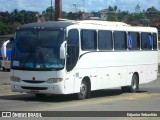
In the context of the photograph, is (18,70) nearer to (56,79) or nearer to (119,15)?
(56,79)

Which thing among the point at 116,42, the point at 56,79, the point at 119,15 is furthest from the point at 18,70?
the point at 119,15

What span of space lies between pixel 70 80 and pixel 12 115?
6.45 meters

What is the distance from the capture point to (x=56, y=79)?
19891 millimetres

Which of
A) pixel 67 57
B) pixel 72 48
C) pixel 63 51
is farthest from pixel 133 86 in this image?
pixel 63 51

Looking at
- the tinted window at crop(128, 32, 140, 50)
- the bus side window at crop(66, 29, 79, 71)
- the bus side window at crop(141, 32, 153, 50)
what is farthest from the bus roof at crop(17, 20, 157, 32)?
the bus side window at crop(141, 32, 153, 50)

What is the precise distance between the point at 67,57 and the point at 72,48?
528 mm

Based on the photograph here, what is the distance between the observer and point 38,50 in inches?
797

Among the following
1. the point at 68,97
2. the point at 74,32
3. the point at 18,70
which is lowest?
the point at 68,97

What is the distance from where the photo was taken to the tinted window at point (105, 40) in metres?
22.9

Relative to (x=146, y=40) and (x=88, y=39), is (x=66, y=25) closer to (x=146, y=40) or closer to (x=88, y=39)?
(x=88, y=39)

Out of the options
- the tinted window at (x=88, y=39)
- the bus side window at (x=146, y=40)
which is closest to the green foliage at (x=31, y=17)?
the bus side window at (x=146, y=40)

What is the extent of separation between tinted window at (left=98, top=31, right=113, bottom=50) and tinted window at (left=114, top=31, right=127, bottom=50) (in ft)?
1.68

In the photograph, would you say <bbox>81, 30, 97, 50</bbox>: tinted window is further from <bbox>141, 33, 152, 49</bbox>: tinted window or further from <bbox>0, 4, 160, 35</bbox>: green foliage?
<bbox>0, 4, 160, 35</bbox>: green foliage

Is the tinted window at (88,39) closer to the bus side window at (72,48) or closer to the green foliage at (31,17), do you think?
the bus side window at (72,48)
